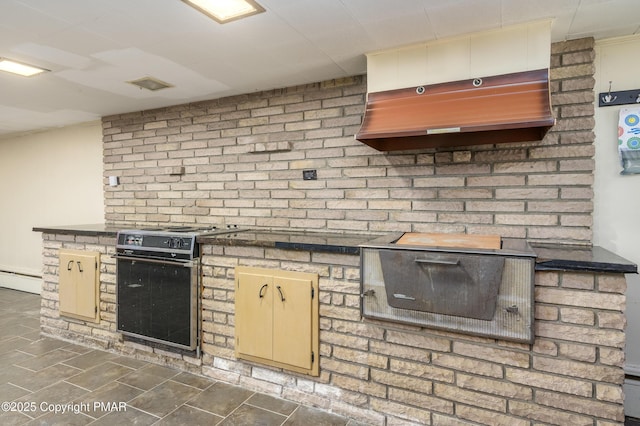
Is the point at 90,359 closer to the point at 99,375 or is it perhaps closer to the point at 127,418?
the point at 99,375

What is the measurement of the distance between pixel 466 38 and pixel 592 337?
1.80 meters

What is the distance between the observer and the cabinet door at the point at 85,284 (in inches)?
130

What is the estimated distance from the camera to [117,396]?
2445 mm

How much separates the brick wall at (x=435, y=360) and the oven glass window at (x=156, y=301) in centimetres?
15

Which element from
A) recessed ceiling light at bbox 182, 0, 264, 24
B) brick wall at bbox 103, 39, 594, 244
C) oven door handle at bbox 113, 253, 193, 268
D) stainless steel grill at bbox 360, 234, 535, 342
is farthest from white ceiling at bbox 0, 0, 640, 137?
oven door handle at bbox 113, 253, 193, 268

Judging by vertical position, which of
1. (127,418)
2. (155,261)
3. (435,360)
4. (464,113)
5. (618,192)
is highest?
(464,113)

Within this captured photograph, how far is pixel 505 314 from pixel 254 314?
5.18 feet

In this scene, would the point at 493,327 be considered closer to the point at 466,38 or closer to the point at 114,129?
the point at 466,38

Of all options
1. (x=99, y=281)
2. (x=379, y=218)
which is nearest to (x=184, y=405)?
(x=99, y=281)

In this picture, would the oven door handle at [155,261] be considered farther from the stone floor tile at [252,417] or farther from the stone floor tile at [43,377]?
the stone floor tile at [252,417]

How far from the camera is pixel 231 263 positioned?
2.63m

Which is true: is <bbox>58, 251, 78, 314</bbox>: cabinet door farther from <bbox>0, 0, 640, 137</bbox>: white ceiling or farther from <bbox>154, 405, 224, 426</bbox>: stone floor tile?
<bbox>154, 405, 224, 426</bbox>: stone floor tile

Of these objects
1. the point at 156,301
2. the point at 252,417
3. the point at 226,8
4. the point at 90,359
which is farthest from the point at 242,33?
the point at 90,359

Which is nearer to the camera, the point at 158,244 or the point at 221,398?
the point at 221,398
